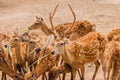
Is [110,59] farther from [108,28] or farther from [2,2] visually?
[2,2]

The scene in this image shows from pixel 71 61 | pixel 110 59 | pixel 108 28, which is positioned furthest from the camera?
pixel 108 28

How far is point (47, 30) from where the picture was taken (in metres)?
10.9

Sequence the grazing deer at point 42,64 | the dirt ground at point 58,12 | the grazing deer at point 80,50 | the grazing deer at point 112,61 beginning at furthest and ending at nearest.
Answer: the dirt ground at point 58,12
the grazing deer at point 80,50
the grazing deer at point 42,64
the grazing deer at point 112,61

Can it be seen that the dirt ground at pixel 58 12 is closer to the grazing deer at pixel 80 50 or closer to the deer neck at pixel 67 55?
the grazing deer at pixel 80 50

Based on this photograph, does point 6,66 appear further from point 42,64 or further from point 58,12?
point 58,12

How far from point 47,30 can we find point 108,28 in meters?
5.09

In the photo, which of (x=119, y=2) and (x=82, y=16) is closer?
(x=82, y=16)

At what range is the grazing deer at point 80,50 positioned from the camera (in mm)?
8496

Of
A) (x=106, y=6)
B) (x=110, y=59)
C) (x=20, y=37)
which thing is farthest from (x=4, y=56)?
(x=106, y=6)

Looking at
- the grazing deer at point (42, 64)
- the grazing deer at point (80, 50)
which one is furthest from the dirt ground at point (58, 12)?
the grazing deer at point (42, 64)

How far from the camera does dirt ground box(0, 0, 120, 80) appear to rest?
16.1 m

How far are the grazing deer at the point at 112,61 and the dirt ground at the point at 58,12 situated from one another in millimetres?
6887

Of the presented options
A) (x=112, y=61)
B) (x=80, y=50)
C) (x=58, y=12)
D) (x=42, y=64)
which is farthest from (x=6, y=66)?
(x=58, y=12)

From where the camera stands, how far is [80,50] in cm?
898
